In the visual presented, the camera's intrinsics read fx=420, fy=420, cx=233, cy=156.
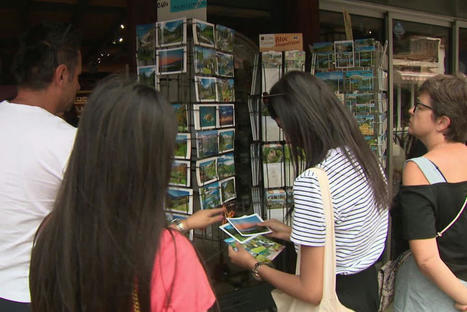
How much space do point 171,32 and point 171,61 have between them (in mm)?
202

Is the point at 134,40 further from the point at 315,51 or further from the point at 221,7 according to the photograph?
the point at 315,51

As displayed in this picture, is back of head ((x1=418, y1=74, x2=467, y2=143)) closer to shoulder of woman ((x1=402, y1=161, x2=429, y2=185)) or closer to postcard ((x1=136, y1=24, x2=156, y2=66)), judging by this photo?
shoulder of woman ((x1=402, y1=161, x2=429, y2=185))

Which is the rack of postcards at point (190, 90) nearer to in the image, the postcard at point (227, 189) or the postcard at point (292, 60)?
the postcard at point (227, 189)

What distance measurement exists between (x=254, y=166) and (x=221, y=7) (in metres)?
1.53

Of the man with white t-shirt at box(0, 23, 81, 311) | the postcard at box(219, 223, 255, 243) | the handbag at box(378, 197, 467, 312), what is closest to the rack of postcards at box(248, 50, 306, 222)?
the postcard at box(219, 223, 255, 243)

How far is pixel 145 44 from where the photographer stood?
9.87 feet

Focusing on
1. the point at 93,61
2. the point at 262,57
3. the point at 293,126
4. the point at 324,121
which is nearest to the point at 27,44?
the point at 293,126

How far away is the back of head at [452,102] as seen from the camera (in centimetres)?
174

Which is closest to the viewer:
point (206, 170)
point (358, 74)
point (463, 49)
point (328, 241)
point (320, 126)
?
point (328, 241)

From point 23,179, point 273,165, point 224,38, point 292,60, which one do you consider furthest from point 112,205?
point 292,60

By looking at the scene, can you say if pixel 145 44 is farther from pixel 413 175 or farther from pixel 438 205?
pixel 438 205

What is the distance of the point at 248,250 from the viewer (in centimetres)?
192

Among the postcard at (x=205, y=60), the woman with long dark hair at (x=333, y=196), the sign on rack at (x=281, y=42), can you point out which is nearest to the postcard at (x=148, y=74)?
the postcard at (x=205, y=60)

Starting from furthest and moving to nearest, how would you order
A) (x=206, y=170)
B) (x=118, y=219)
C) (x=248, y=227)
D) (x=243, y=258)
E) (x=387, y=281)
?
(x=206, y=170), (x=248, y=227), (x=387, y=281), (x=243, y=258), (x=118, y=219)
